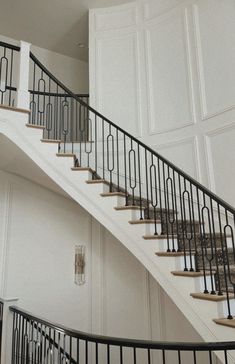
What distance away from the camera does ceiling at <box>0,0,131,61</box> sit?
608 cm

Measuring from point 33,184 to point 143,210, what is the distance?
2606 millimetres

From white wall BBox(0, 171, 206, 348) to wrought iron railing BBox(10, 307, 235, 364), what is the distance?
0.42 m

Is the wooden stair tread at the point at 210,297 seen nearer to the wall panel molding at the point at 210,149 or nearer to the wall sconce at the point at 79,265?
the wall panel molding at the point at 210,149

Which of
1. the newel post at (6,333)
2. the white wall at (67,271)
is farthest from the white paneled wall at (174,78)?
the newel post at (6,333)

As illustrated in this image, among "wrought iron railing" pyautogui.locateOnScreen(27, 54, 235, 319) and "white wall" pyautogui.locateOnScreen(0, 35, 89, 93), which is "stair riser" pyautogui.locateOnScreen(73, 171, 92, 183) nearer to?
"wrought iron railing" pyautogui.locateOnScreen(27, 54, 235, 319)

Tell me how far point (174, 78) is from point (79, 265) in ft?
11.7

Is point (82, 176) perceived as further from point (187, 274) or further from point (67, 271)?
point (67, 271)

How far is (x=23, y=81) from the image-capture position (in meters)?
4.10

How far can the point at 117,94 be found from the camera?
5680mm

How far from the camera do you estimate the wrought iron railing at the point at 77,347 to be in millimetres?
1857

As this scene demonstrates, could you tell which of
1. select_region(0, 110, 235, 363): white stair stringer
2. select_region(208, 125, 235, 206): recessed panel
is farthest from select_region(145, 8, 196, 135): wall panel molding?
select_region(0, 110, 235, 363): white stair stringer

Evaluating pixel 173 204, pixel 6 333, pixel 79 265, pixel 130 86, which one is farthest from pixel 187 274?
pixel 130 86

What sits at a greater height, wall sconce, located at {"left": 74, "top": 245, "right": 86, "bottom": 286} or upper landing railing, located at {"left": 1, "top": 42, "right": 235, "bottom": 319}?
upper landing railing, located at {"left": 1, "top": 42, "right": 235, "bottom": 319}

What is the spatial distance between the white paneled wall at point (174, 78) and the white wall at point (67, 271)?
74.5 inches
